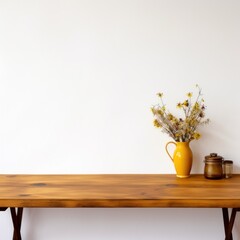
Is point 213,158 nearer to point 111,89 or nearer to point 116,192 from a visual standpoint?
point 116,192

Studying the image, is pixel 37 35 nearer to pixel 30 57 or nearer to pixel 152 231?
pixel 30 57

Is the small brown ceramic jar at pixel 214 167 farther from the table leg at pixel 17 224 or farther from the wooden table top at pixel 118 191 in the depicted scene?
the table leg at pixel 17 224

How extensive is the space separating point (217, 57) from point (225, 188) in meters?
0.83

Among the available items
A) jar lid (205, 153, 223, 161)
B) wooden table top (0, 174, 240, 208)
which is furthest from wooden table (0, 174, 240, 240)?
jar lid (205, 153, 223, 161)

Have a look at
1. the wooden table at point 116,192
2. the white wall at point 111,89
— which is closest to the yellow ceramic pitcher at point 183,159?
the wooden table at point 116,192

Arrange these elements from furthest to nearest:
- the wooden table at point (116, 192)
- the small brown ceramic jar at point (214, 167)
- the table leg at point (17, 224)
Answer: the table leg at point (17, 224) < the small brown ceramic jar at point (214, 167) < the wooden table at point (116, 192)

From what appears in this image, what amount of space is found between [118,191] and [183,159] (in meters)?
0.47

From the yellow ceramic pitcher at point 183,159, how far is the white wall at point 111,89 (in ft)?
0.50

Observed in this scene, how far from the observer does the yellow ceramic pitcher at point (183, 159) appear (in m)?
1.89

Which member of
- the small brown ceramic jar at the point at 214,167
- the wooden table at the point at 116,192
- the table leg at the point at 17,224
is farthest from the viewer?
the table leg at the point at 17,224

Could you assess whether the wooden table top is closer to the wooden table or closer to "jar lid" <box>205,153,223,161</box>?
the wooden table

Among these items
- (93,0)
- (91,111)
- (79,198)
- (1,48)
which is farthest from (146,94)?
(1,48)

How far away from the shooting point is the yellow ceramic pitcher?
1888 mm

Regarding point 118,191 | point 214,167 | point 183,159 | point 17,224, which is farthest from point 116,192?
point 17,224
